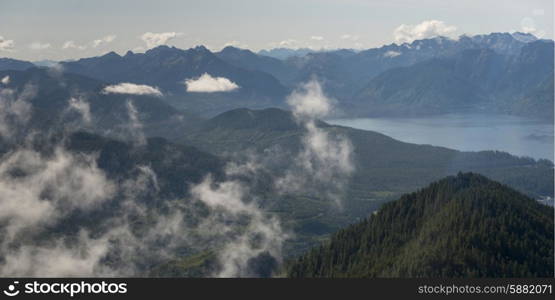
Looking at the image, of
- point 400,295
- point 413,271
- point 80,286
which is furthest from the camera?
point 413,271

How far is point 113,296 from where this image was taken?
325 ft

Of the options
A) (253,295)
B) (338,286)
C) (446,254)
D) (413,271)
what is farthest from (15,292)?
(446,254)

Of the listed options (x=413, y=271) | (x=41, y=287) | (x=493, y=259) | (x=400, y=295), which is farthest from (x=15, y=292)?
(x=493, y=259)

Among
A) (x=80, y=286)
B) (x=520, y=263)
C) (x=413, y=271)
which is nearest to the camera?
(x=80, y=286)

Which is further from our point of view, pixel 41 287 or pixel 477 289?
pixel 477 289

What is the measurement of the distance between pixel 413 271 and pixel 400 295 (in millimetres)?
83402

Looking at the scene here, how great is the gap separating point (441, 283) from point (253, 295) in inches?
1397

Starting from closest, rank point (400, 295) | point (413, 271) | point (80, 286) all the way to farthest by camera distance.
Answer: point (80, 286) → point (400, 295) → point (413, 271)

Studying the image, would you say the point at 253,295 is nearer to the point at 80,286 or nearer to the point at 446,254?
the point at 80,286

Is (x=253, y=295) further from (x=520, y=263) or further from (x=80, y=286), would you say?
(x=520, y=263)

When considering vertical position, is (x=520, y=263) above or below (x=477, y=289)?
above

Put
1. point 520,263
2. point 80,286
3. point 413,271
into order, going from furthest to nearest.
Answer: point 520,263, point 413,271, point 80,286

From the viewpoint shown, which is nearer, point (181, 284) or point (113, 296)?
point (113, 296)

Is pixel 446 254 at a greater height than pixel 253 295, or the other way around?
pixel 446 254
